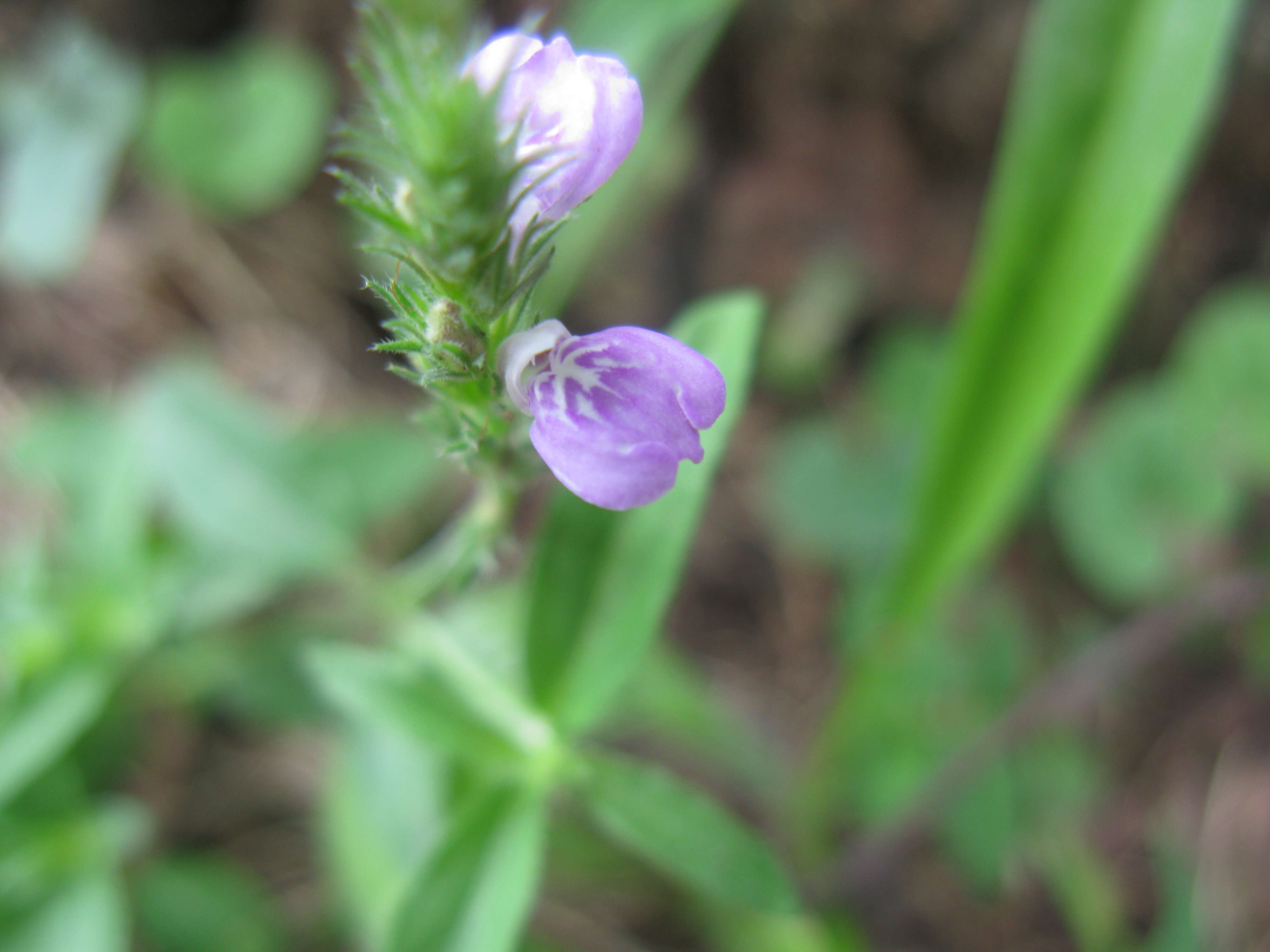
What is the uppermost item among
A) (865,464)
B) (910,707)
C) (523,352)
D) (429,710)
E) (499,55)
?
(499,55)

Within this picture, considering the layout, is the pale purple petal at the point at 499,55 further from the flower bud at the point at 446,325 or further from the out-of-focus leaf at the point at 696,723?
the out-of-focus leaf at the point at 696,723

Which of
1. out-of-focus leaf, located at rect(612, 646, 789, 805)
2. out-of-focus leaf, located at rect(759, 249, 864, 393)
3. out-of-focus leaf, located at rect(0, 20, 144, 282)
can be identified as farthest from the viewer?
out-of-focus leaf, located at rect(0, 20, 144, 282)

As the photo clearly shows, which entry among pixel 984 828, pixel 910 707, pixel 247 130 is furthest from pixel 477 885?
pixel 247 130

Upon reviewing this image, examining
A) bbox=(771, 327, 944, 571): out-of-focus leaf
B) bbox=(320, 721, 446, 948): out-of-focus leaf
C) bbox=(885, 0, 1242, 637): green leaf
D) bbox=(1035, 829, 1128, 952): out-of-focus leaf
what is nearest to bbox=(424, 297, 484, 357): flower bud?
bbox=(320, 721, 446, 948): out-of-focus leaf

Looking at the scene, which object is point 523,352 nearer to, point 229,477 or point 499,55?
point 499,55

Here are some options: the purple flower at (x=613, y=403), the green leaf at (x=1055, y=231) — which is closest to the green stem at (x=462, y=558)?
the purple flower at (x=613, y=403)

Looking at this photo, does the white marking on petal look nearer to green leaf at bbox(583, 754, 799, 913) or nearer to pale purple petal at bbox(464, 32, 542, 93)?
pale purple petal at bbox(464, 32, 542, 93)
